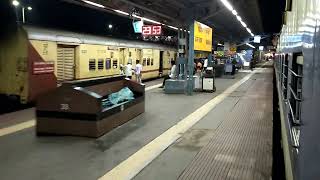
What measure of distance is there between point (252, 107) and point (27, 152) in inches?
334

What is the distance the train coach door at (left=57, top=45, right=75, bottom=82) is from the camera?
13320 mm

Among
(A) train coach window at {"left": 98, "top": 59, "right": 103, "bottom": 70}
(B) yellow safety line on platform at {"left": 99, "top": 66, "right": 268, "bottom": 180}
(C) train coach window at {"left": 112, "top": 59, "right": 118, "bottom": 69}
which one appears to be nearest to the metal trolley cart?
(B) yellow safety line on platform at {"left": 99, "top": 66, "right": 268, "bottom": 180}

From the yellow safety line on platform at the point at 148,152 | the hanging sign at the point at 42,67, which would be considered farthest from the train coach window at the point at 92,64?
the yellow safety line on platform at the point at 148,152

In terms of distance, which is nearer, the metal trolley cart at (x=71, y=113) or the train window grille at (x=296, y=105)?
the train window grille at (x=296, y=105)

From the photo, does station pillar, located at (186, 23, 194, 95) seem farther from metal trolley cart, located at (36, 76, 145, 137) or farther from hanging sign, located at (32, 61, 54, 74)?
metal trolley cart, located at (36, 76, 145, 137)

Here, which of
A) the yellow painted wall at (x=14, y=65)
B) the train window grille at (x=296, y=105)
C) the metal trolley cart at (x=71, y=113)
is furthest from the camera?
the yellow painted wall at (x=14, y=65)

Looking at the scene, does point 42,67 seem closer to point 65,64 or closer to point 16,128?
point 65,64

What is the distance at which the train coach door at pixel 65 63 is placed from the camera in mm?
13320

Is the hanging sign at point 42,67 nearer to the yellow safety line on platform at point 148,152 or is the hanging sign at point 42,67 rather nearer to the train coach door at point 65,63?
the train coach door at point 65,63

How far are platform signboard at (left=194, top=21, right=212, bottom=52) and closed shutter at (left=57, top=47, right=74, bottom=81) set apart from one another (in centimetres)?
609

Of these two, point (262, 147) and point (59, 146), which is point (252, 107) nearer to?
point (262, 147)

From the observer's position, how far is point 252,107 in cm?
1323

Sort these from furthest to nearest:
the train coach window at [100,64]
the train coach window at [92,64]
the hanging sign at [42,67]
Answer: the train coach window at [100,64] < the train coach window at [92,64] < the hanging sign at [42,67]

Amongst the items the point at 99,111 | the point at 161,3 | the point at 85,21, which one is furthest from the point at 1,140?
the point at 85,21
